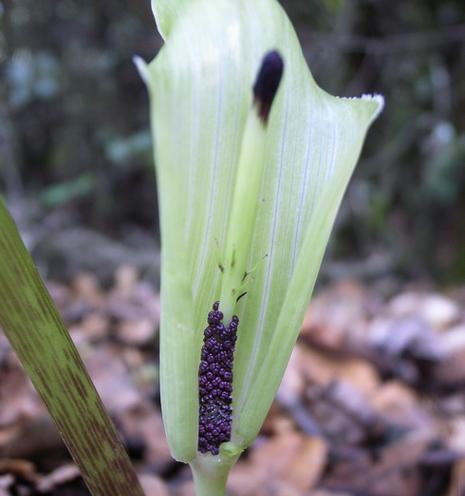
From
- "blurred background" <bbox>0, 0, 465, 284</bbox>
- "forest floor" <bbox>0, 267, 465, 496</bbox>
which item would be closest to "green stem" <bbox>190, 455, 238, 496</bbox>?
"forest floor" <bbox>0, 267, 465, 496</bbox>

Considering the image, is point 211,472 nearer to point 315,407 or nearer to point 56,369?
point 56,369

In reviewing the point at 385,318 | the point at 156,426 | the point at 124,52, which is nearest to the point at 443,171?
the point at 385,318

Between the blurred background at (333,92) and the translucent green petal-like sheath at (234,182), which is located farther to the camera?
the blurred background at (333,92)

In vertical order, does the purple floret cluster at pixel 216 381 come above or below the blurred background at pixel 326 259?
below

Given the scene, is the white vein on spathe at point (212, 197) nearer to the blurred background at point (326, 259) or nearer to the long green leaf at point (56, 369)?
the long green leaf at point (56, 369)

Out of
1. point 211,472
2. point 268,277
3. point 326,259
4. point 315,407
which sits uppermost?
point 326,259

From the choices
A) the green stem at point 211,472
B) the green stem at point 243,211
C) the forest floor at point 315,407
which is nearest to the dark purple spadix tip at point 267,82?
the green stem at point 243,211

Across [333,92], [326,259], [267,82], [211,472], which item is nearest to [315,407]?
[211,472]

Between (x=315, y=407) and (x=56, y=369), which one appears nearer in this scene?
(x=56, y=369)
